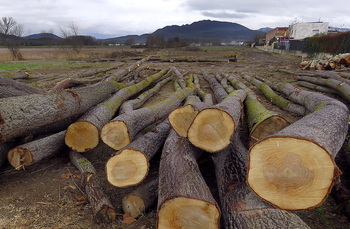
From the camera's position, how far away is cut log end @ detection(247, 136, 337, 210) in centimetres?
169

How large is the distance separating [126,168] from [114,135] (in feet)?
2.50

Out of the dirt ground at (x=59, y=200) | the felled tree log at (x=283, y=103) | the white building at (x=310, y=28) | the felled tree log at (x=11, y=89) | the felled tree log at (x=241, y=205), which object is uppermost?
the white building at (x=310, y=28)

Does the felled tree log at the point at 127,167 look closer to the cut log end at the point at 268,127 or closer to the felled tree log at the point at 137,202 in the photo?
the felled tree log at the point at 137,202

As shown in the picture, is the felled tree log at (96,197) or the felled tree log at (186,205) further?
the felled tree log at (96,197)

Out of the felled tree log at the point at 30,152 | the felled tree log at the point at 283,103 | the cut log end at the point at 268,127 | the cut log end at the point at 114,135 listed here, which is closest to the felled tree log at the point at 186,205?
the cut log end at the point at 114,135

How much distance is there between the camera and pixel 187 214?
195cm

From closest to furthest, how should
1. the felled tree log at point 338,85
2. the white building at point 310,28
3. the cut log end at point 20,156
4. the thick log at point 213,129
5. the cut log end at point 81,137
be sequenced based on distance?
the thick log at point 213,129 < the cut log end at point 20,156 < the cut log end at point 81,137 < the felled tree log at point 338,85 < the white building at point 310,28

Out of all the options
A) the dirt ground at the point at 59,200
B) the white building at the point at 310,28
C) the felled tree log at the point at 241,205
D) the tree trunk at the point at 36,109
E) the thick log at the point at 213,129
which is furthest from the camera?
the white building at the point at 310,28

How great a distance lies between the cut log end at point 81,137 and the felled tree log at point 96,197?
297mm

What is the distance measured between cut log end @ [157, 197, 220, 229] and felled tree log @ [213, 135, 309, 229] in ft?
0.85

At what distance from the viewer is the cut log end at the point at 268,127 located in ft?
10.0

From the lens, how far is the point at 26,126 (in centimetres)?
301

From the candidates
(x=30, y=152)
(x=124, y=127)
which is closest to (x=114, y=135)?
(x=124, y=127)

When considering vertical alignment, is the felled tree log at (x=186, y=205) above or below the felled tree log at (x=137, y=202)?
above
